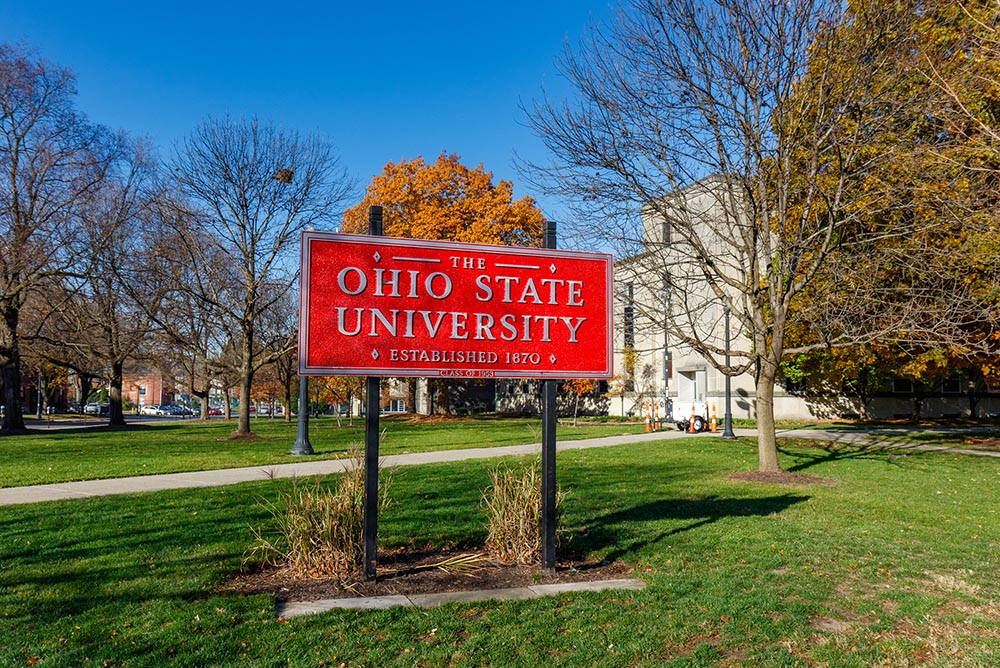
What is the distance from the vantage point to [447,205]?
128 feet

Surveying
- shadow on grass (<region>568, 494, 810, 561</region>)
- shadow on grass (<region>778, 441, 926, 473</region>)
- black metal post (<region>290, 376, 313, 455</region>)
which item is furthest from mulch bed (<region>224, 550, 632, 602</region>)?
black metal post (<region>290, 376, 313, 455</region>)

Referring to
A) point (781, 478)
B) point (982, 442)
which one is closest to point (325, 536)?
point (781, 478)

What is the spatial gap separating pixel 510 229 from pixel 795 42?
85.0 feet

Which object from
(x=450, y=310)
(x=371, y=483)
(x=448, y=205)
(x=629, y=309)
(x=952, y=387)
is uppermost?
(x=448, y=205)

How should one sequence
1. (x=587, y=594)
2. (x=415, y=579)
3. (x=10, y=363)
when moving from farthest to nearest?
(x=10, y=363) → (x=415, y=579) → (x=587, y=594)

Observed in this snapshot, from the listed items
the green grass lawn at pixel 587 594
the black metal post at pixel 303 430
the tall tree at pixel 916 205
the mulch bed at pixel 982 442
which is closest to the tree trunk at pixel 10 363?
the black metal post at pixel 303 430

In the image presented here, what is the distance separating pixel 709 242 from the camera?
15.9 metres

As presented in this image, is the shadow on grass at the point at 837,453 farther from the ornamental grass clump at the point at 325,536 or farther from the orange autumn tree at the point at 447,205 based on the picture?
the orange autumn tree at the point at 447,205

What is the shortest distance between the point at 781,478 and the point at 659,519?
5022mm

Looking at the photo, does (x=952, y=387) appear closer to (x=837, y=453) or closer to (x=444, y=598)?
(x=837, y=453)

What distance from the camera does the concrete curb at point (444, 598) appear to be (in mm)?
5449

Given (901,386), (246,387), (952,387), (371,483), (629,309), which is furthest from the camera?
(952,387)

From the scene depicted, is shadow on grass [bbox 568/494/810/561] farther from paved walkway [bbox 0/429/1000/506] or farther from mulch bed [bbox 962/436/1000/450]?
mulch bed [bbox 962/436/1000/450]

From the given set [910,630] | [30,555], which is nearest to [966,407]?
[910,630]
